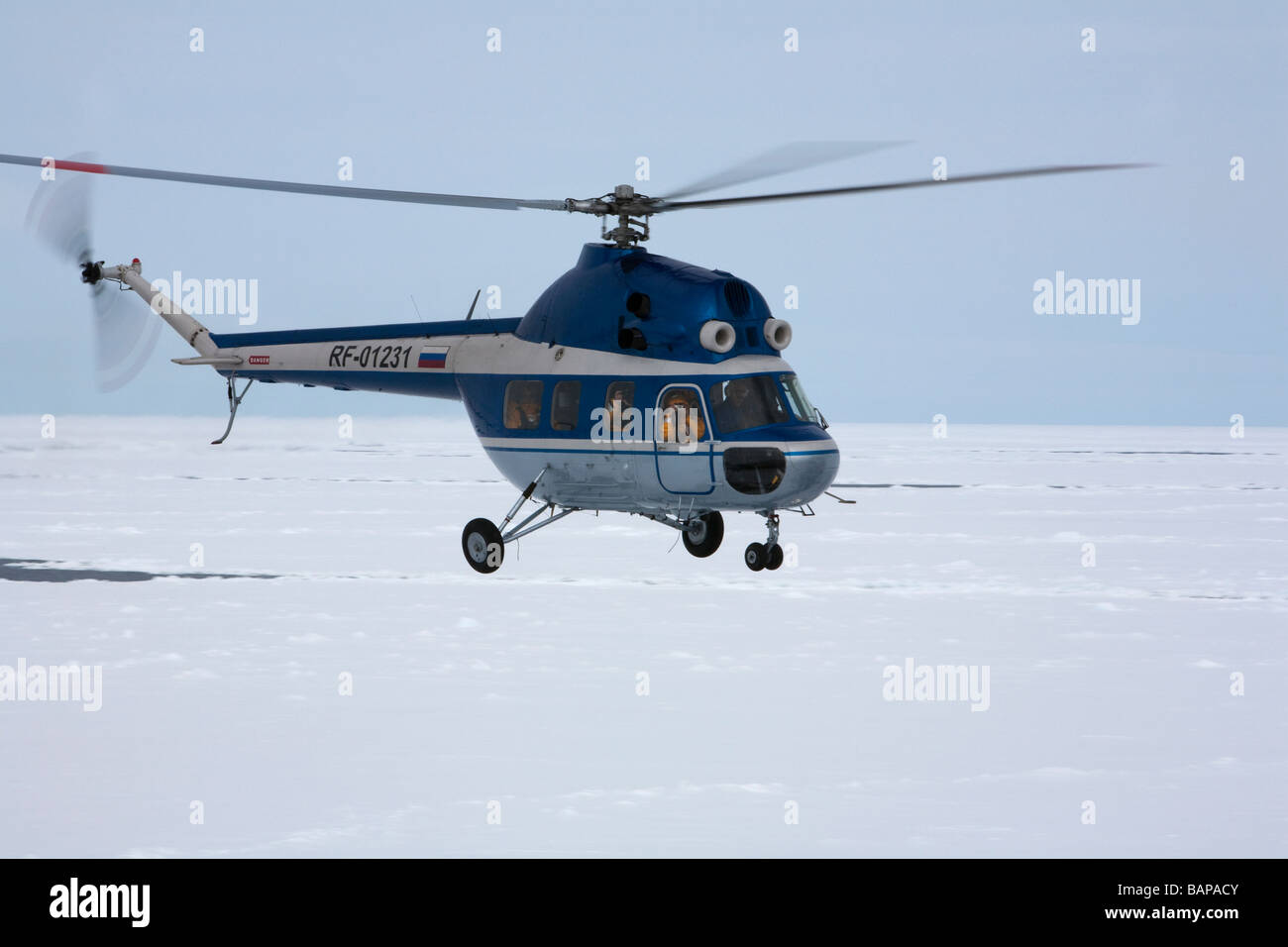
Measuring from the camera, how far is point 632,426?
14672 millimetres

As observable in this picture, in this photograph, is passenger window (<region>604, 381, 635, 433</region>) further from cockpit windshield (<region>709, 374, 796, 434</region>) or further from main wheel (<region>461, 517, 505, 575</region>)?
main wheel (<region>461, 517, 505, 575</region>)

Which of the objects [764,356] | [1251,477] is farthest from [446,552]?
[1251,477]

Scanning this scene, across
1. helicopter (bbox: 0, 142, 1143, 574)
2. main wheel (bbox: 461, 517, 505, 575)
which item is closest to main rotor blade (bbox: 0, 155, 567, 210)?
helicopter (bbox: 0, 142, 1143, 574)

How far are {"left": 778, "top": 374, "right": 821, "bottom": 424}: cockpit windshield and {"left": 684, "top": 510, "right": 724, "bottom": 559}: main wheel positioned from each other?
2969mm

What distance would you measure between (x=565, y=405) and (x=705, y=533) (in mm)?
2967

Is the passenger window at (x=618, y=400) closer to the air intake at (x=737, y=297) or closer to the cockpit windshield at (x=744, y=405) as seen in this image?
the cockpit windshield at (x=744, y=405)

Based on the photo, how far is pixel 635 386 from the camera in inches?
576

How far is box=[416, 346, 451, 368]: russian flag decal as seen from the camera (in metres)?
17.1

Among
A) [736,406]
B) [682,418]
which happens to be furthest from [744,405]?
[682,418]

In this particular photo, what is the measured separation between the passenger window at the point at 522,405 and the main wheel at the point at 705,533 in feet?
8.82

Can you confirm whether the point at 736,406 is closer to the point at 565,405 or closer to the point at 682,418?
the point at 682,418

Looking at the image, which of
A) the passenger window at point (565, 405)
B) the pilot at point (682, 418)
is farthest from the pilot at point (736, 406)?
the passenger window at point (565, 405)

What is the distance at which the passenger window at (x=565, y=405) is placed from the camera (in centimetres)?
1523

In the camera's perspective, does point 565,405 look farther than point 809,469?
Yes
